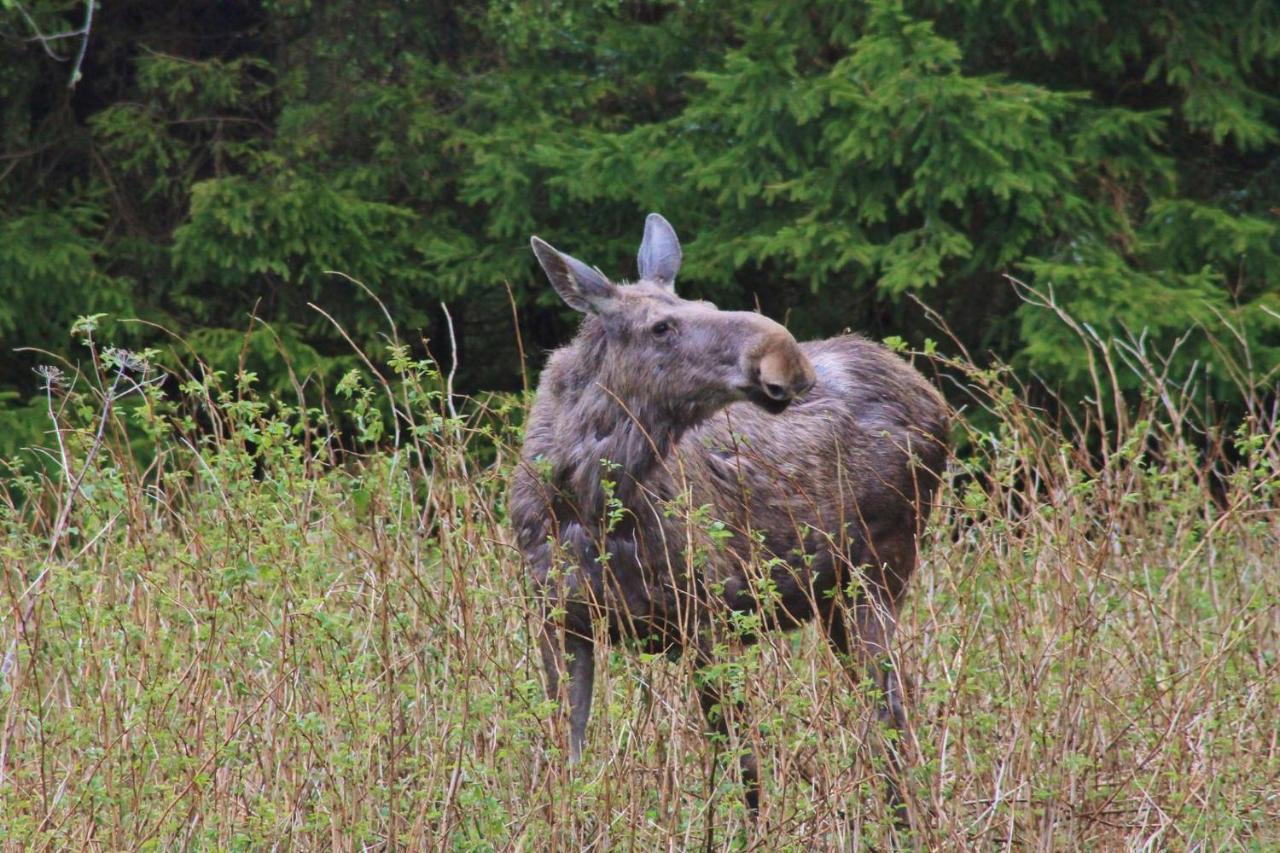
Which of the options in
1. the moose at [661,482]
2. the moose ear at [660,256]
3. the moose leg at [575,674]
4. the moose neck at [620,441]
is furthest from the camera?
the moose ear at [660,256]

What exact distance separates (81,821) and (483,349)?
25.5ft

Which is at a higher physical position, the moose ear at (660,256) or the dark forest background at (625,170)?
the moose ear at (660,256)

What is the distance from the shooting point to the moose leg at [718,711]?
422cm

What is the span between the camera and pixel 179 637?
4.97 meters

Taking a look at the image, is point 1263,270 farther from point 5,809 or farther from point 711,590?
point 5,809

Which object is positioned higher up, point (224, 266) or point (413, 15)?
point (413, 15)

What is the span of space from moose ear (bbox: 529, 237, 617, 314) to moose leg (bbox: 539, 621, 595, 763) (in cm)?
96

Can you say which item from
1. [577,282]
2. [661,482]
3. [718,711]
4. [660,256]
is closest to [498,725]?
[718,711]

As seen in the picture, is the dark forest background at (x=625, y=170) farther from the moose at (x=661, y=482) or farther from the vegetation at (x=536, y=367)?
the moose at (x=661, y=482)

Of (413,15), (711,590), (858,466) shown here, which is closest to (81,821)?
(711,590)

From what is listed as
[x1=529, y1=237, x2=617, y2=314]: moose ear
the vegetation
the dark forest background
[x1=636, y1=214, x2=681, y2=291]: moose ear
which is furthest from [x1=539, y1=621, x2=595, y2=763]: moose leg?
the dark forest background

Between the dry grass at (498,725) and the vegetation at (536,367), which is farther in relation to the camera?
the vegetation at (536,367)

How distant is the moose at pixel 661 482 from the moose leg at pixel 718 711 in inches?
0.7

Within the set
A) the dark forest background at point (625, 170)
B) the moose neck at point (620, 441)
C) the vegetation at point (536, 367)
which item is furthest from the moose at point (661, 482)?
the dark forest background at point (625, 170)
